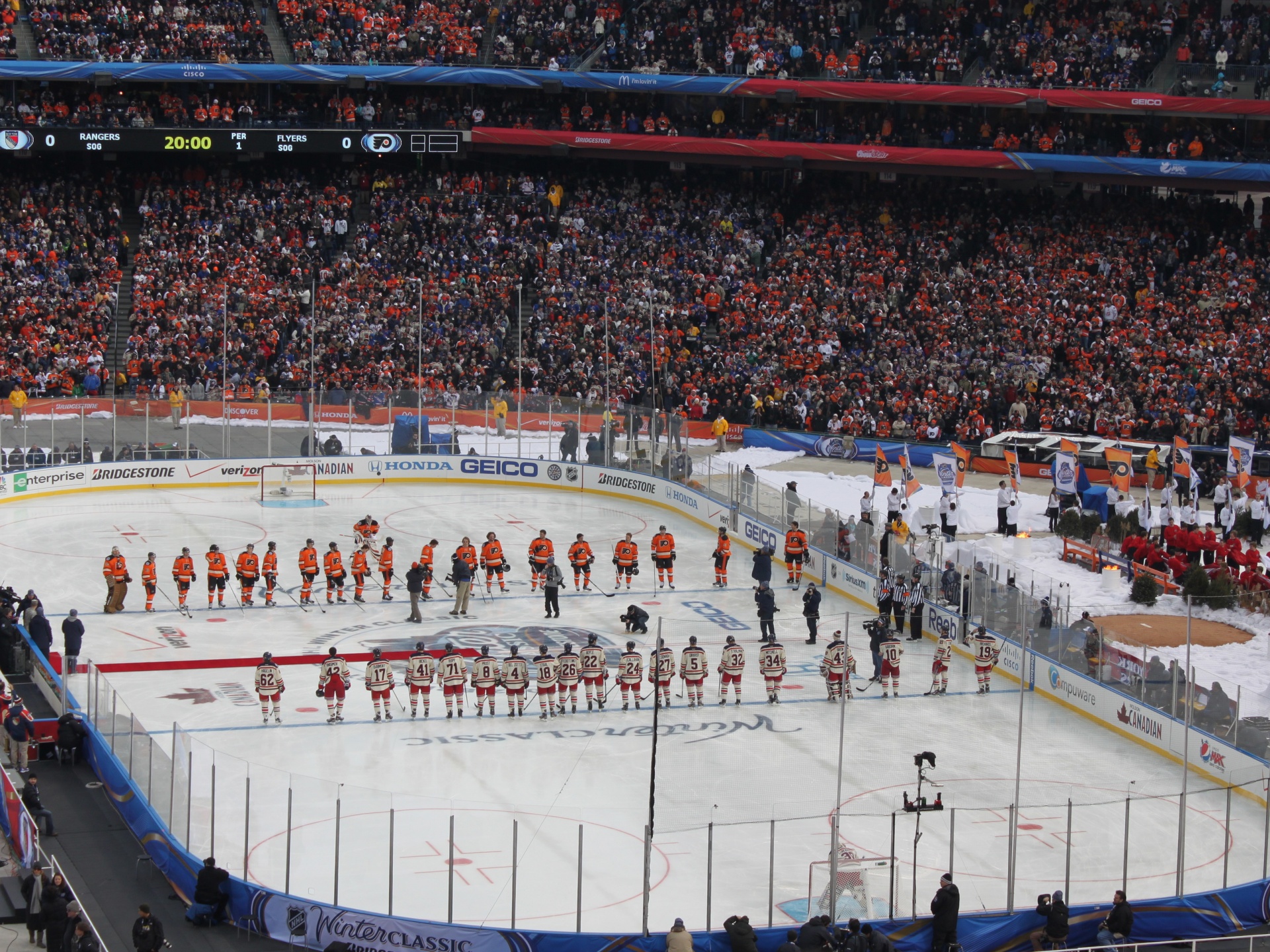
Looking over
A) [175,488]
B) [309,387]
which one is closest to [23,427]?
[175,488]

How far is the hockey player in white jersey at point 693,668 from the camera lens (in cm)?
2391

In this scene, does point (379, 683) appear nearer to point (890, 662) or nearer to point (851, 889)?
point (890, 662)

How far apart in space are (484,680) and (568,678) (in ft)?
3.94

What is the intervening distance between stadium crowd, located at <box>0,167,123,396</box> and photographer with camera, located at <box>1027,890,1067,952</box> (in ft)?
108

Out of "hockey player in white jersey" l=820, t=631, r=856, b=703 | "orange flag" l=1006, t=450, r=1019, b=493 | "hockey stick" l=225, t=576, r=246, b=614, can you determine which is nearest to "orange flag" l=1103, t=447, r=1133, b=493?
"orange flag" l=1006, t=450, r=1019, b=493

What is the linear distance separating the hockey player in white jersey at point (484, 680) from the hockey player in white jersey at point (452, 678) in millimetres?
194

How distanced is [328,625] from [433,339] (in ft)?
61.6

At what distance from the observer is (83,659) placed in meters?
26.0

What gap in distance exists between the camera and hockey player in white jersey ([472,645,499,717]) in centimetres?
2373

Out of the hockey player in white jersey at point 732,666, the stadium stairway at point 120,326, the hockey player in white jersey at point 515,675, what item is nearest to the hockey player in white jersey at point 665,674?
the hockey player in white jersey at point 732,666

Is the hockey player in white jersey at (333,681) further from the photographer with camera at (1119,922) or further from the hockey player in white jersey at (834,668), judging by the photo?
the photographer with camera at (1119,922)

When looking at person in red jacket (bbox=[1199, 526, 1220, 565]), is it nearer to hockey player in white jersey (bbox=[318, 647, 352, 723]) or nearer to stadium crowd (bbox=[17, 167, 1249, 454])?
stadium crowd (bbox=[17, 167, 1249, 454])

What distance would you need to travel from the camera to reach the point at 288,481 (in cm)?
4041

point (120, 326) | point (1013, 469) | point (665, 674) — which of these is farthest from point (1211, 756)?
point (120, 326)
